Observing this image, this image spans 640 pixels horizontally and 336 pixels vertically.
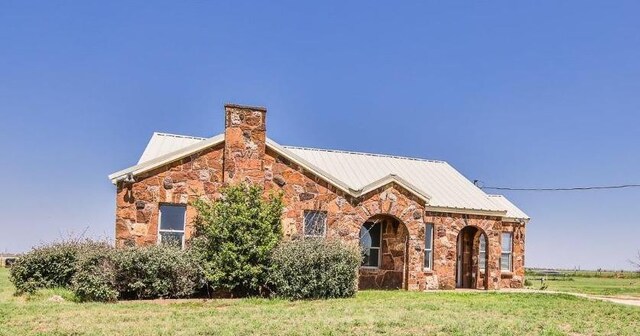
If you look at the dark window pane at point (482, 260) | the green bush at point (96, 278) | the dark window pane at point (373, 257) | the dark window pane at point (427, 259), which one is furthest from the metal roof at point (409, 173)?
the green bush at point (96, 278)

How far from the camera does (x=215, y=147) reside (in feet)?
63.6

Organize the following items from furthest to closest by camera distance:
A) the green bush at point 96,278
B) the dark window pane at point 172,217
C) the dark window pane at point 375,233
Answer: the dark window pane at point 375,233, the dark window pane at point 172,217, the green bush at point 96,278

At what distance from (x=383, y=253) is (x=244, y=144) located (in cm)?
741

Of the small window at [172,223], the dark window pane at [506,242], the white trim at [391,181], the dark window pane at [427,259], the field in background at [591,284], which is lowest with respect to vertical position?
the field in background at [591,284]

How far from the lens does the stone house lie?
738 inches

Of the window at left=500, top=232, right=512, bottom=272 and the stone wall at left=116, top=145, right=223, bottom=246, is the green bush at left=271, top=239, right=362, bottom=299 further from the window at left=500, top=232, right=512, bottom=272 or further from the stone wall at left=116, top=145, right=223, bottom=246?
the window at left=500, top=232, right=512, bottom=272

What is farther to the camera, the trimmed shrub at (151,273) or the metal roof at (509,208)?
the metal roof at (509,208)

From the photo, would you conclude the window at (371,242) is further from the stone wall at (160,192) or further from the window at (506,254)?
the window at (506,254)

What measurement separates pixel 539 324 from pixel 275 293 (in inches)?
303

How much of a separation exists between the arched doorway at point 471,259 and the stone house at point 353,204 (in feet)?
0.14

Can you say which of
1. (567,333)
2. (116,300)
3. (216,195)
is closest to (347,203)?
(216,195)

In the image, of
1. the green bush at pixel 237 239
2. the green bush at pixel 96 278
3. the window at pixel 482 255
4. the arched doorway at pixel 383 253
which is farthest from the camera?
the window at pixel 482 255

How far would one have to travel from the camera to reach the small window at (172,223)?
18672 millimetres

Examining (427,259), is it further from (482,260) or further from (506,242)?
(506,242)
